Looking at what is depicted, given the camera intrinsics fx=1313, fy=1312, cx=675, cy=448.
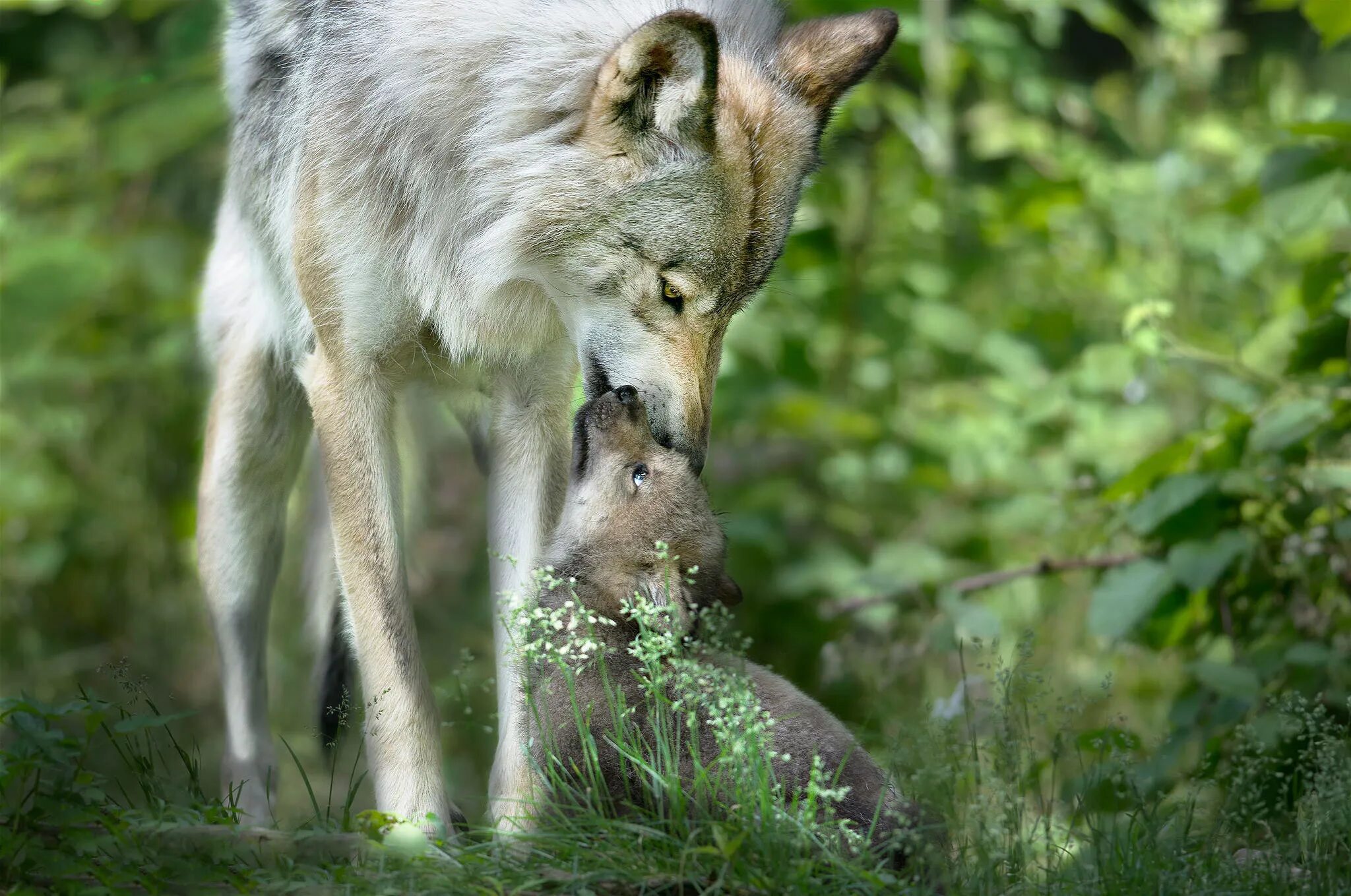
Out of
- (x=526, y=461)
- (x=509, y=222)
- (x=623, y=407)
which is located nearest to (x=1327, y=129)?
(x=623, y=407)

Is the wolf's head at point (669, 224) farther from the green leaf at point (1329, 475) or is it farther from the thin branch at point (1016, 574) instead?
the green leaf at point (1329, 475)

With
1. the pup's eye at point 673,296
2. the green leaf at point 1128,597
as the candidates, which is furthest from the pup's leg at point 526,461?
the green leaf at point 1128,597

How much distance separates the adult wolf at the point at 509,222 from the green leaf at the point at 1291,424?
1.34m

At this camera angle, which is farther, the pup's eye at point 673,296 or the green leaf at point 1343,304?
the green leaf at point 1343,304

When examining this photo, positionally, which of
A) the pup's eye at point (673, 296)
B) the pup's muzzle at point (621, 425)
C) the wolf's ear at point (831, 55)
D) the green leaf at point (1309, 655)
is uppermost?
the wolf's ear at point (831, 55)

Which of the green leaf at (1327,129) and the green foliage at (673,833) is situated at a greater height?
the green leaf at (1327,129)

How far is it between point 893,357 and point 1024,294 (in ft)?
2.47

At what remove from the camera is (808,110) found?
10.8ft

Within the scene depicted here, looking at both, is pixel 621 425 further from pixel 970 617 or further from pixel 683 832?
pixel 970 617

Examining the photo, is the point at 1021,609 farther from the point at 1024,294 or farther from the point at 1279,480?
the point at 1279,480

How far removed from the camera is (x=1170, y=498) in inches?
132

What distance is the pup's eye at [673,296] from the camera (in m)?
3.05

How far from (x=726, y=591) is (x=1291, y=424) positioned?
151 cm

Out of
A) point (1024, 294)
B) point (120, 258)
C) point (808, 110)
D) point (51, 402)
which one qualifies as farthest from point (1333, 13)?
point (51, 402)
